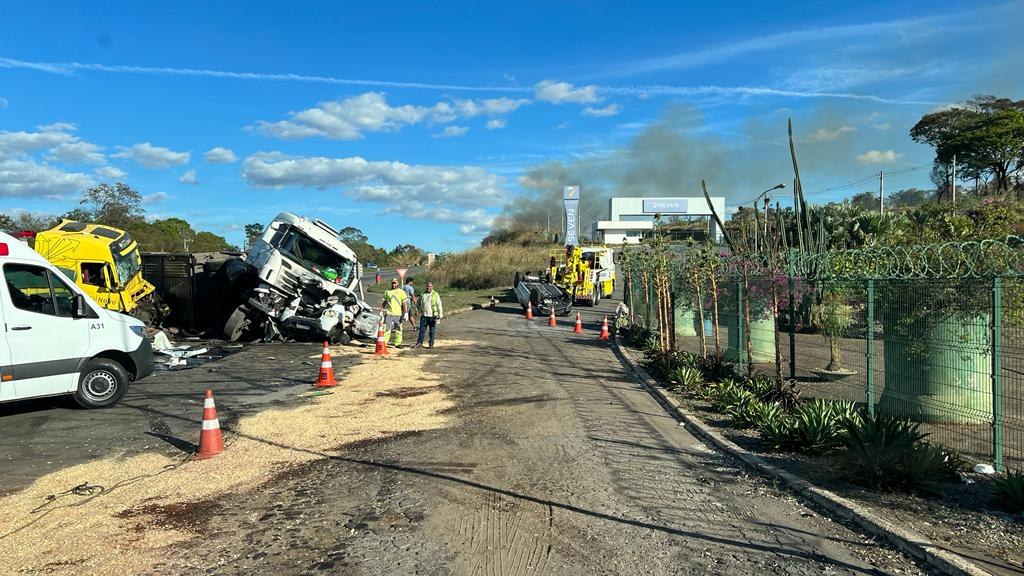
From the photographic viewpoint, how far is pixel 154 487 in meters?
6.66

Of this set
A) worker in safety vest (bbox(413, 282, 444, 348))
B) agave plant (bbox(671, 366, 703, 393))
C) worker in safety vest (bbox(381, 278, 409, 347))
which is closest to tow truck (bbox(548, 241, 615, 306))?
worker in safety vest (bbox(381, 278, 409, 347))

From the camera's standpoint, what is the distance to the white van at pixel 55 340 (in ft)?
30.4

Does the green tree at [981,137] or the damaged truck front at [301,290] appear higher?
the green tree at [981,137]

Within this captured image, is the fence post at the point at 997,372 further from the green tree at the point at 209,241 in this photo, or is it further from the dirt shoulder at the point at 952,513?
the green tree at the point at 209,241

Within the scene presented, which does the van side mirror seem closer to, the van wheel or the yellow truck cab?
the van wheel

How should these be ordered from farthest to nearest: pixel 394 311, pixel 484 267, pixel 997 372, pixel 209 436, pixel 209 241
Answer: pixel 209 241
pixel 484 267
pixel 394 311
pixel 209 436
pixel 997 372

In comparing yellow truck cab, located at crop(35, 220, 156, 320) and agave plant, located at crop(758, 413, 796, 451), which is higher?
yellow truck cab, located at crop(35, 220, 156, 320)

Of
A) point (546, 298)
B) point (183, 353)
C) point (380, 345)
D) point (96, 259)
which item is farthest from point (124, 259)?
point (546, 298)

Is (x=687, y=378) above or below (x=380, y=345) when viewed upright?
below

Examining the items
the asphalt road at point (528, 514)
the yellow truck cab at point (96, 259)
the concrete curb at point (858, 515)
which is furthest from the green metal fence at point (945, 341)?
the yellow truck cab at point (96, 259)

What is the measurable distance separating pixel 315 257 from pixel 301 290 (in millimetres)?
1035

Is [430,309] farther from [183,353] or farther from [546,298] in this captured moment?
[546,298]

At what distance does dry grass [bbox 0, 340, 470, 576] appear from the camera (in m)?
5.03

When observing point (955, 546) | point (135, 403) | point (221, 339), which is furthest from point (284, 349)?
point (955, 546)
